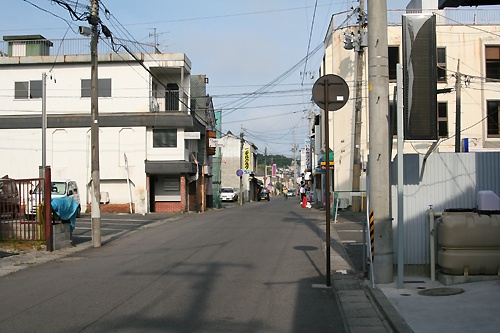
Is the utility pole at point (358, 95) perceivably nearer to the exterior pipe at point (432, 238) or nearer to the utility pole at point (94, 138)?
the utility pole at point (94, 138)

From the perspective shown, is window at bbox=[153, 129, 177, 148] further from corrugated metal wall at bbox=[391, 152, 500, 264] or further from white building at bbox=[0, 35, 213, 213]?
corrugated metal wall at bbox=[391, 152, 500, 264]

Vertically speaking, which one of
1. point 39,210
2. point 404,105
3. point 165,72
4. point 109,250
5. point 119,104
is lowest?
point 109,250

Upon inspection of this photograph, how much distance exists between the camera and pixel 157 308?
7816 mm

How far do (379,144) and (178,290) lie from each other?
14.7 feet

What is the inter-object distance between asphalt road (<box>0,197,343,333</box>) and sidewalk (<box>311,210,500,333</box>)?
0.37 meters

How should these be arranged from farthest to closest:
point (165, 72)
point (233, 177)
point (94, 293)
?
point (233, 177)
point (165, 72)
point (94, 293)

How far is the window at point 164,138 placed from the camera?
1265 inches

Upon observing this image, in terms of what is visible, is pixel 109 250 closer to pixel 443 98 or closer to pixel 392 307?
pixel 392 307

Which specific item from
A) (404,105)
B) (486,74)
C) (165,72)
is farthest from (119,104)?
(404,105)

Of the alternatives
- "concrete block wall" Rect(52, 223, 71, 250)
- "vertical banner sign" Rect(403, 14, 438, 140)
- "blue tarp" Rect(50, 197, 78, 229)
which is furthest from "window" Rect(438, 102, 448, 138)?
"concrete block wall" Rect(52, 223, 71, 250)

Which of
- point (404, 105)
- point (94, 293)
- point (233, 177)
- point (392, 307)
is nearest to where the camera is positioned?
point (392, 307)

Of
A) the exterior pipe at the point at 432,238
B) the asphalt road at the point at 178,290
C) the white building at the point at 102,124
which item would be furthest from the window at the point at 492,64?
the exterior pipe at the point at 432,238

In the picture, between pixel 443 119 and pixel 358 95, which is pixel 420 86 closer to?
pixel 358 95

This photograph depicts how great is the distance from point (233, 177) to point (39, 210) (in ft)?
202
